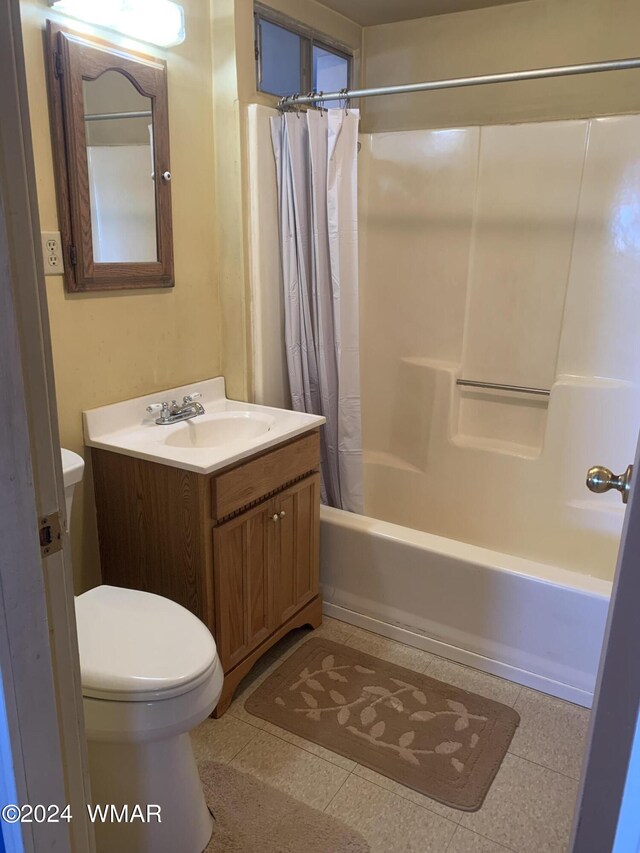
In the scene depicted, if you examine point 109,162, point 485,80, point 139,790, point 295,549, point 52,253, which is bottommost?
point 139,790

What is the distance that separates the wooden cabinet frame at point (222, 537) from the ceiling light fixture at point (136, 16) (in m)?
1.18

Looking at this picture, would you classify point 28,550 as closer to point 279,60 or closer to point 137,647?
point 137,647

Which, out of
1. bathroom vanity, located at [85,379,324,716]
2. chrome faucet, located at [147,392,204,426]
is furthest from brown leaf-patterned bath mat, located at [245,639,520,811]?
chrome faucet, located at [147,392,204,426]

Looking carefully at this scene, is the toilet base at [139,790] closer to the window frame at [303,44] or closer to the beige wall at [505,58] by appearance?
the window frame at [303,44]

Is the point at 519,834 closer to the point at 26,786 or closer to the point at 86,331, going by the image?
the point at 26,786

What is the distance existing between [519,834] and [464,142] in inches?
92.3

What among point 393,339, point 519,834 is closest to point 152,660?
point 519,834

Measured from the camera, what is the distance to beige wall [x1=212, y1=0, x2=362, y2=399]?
6.66ft

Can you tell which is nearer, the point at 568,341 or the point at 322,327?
the point at 322,327

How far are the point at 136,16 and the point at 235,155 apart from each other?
0.49 m

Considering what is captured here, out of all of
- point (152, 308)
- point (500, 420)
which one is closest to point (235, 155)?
point (152, 308)

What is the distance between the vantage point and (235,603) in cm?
183

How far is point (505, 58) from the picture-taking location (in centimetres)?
246

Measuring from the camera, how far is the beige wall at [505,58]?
229cm
